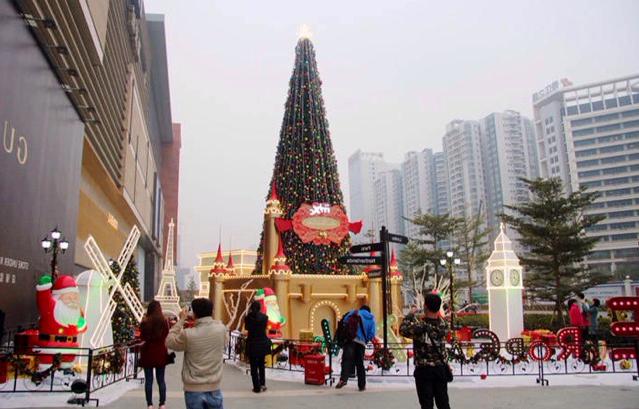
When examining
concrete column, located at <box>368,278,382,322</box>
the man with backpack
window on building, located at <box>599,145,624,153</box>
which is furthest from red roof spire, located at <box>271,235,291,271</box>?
window on building, located at <box>599,145,624,153</box>

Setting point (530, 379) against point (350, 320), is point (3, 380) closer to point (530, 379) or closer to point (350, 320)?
point (350, 320)

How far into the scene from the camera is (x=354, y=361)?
31.8ft

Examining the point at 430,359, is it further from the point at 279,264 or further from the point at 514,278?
the point at 514,278

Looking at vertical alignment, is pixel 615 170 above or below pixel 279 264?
above

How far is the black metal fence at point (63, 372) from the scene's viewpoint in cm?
825

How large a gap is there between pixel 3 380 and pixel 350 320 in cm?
648

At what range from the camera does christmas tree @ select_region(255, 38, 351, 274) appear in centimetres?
2131

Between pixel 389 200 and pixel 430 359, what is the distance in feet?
258

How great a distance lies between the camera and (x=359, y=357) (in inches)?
377

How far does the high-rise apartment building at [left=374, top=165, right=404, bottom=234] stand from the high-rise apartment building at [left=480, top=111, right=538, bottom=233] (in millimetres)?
13510

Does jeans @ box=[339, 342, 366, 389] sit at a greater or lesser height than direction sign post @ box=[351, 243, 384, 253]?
lesser

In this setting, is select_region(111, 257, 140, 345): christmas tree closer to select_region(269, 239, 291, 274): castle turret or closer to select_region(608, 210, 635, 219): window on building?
select_region(269, 239, 291, 274): castle turret

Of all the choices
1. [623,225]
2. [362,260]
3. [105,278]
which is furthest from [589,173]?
[105,278]

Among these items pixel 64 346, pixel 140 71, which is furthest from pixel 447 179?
pixel 64 346
